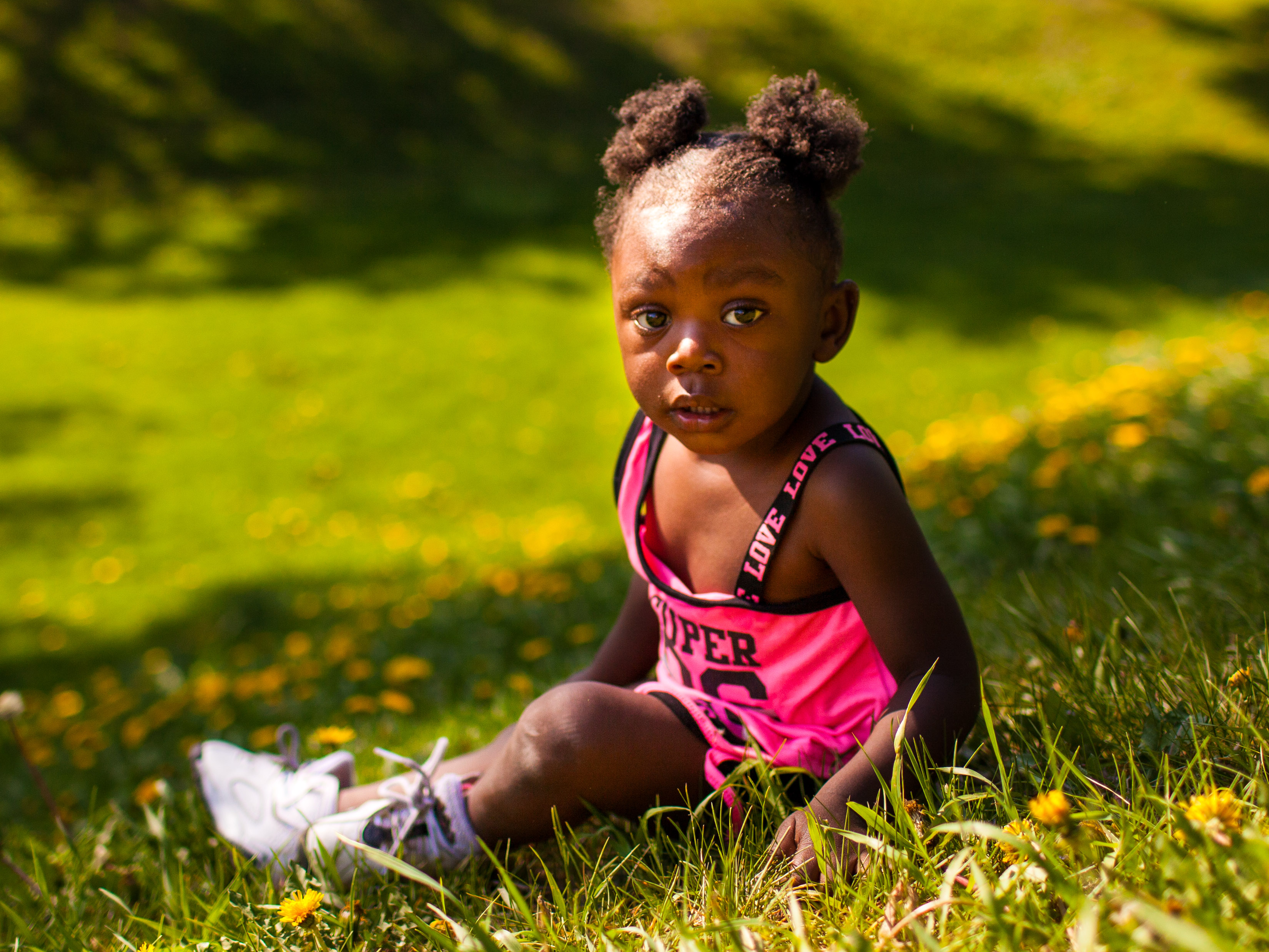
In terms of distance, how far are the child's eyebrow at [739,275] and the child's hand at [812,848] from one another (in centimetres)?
82

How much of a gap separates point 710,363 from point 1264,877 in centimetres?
101

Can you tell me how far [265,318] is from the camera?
993 cm

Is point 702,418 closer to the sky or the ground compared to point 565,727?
closer to the sky

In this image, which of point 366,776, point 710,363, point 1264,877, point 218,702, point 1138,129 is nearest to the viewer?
point 1264,877

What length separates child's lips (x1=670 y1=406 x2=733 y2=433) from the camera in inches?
67.7

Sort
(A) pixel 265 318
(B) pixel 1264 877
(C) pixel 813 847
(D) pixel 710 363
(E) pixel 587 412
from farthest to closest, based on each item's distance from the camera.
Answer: (A) pixel 265 318 → (E) pixel 587 412 → (D) pixel 710 363 → (C) pixel 813 847 → (B) pixel 1264 877

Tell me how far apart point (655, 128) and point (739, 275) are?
1.20 feet

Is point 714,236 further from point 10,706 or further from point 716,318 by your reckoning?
point 10,706

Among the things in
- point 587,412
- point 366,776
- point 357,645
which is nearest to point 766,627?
point 366,776

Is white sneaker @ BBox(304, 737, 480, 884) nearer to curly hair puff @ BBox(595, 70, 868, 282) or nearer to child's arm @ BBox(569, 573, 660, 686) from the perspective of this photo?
child's arm @ BBox(569, 573, 660, 686)

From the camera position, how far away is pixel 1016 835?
146cm

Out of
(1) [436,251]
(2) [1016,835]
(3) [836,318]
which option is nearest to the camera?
(2) [1016,835]

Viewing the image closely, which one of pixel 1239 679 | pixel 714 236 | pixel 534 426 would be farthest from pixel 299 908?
pixel 534 426

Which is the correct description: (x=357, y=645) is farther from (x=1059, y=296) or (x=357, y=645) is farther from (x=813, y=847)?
(x=1059, y=296)
